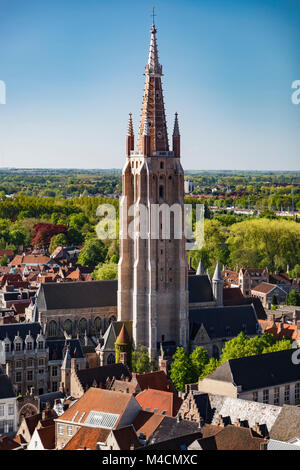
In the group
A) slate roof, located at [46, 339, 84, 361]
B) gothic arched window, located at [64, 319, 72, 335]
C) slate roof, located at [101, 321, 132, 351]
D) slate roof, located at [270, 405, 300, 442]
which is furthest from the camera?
gothic arched window, located at [64, 319, 72, 335]

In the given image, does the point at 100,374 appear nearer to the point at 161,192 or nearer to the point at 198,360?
the point at 198,360

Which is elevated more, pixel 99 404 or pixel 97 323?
pixel 99 404

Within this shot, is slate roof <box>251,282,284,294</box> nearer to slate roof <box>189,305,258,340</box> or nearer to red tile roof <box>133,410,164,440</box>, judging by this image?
slate roof <box>189,305,258,340</box>

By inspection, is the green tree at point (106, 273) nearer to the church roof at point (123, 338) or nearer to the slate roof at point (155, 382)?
the church roof at point (123, 338)

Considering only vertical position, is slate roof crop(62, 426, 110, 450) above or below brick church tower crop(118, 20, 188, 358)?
below

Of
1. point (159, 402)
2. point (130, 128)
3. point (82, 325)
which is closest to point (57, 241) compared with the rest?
point (82, 325)

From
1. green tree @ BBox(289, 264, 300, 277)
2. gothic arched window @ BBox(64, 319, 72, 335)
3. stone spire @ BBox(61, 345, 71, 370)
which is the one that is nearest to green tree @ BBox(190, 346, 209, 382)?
stone spire @ BBox(61, 345, 71, 370)
